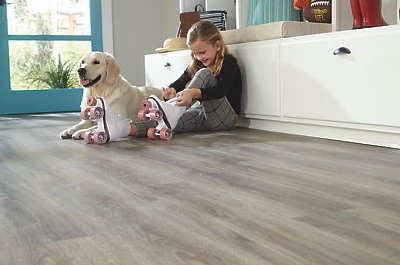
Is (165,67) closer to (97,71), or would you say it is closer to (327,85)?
(97,71)

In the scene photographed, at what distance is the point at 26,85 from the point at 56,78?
252 millimetres

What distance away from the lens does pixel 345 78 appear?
6.64ft

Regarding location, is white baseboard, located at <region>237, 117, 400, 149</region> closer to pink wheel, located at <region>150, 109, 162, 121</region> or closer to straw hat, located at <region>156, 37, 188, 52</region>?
pink wheel, located at <region>150, 109, 162, 121</region>

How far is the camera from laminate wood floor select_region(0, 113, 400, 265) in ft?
2.62

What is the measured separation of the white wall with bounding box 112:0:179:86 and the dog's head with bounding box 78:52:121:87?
200cm

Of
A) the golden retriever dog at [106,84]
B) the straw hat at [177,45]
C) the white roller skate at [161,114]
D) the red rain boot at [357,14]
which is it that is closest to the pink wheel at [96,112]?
the white roller skate at [161,114]

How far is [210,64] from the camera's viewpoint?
2.58 metres

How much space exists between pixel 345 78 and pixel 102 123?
1.02 meters

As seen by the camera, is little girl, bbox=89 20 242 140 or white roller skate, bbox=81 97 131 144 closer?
white roller skate, bbox=81 97 131 144

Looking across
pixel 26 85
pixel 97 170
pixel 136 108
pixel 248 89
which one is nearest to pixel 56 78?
pixel 26 85

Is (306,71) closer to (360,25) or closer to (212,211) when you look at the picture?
(360,25)

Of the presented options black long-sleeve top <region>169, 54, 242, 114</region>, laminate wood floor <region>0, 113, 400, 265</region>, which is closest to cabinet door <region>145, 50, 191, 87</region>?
black long-sleeve top <region>169, 54, 242, 114</region>

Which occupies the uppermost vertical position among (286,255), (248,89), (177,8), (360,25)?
(177,8)

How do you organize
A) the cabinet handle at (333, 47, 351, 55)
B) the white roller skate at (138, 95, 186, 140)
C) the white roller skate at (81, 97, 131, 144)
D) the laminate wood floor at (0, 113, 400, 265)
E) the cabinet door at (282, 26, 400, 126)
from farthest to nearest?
1. the white roller skate at (138, 95, 186, 140)
2. the white roller skate at (81, 97, 131, 144)
3. the cabinet handle at (333, 47, 351, 55)
4. the cabinet door at (282, 26, 400, 126)
5. the laminate wood floor at (0, 113, 400, 265)
